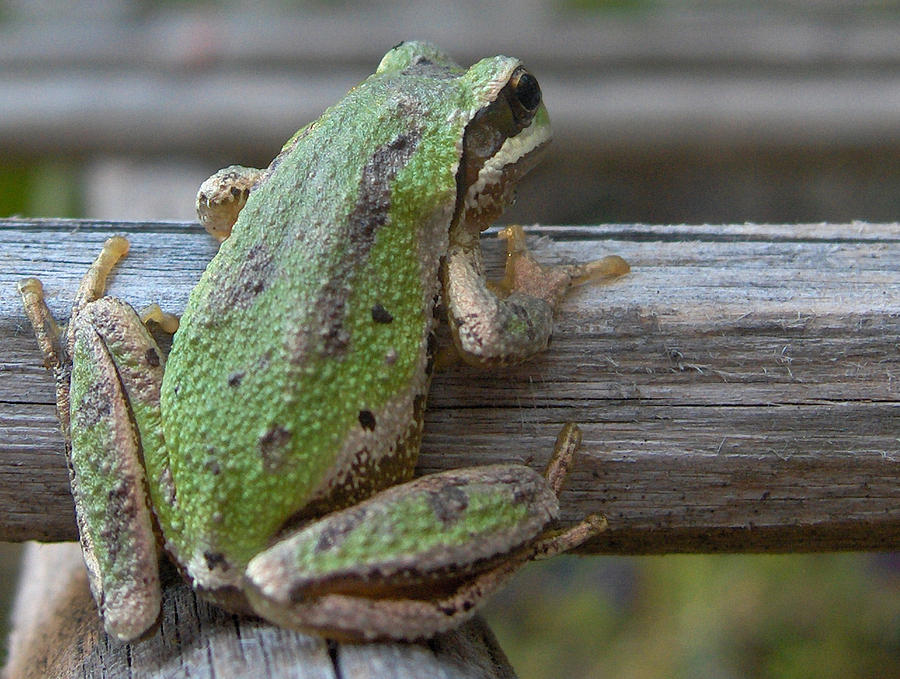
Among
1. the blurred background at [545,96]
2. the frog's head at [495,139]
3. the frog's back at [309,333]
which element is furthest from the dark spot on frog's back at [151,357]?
the blurred background at [545,96]

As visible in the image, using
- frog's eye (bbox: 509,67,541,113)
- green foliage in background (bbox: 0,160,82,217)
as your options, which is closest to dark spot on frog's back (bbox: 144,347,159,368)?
frog's eye (bbox: 509,67,541,113)

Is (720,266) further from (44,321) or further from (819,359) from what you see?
(44,321)

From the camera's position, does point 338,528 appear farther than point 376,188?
No

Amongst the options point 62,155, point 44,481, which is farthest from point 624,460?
point 62,155

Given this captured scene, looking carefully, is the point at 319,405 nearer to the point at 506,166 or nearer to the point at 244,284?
the point at 244,284

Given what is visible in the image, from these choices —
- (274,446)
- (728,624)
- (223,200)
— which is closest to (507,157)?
(223,200)

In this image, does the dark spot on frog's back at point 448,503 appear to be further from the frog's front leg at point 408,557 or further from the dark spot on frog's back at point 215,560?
the dark spot on frog's back at point 215,560
